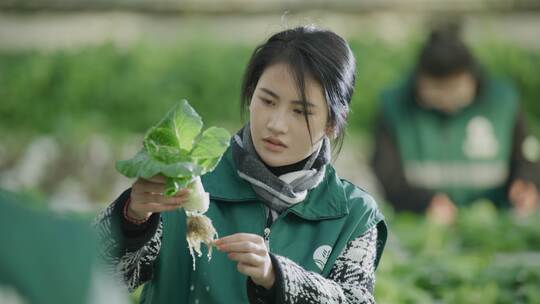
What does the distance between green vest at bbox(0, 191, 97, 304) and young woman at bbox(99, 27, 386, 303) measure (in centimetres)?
126

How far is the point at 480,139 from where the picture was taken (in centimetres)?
778

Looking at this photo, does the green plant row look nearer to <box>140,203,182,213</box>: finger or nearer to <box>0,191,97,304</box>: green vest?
<box>140,203,182,213</box>: finger

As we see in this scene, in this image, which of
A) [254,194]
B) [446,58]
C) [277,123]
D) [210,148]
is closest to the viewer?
[210,148]

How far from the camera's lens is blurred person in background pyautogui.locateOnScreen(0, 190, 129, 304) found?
5.70 ft

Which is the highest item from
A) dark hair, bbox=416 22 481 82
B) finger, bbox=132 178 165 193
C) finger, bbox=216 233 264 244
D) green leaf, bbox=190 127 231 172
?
green leaf, bbox=190 127 231 172

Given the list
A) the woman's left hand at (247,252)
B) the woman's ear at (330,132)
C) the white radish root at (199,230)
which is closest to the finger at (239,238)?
the woman's left hand at (247,252)

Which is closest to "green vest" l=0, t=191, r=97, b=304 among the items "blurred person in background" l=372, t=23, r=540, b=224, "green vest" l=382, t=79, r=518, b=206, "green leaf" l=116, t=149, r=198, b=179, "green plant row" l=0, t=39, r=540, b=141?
"green leaf" l=116, t=149, r=198, b=179

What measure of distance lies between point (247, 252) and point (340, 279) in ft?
1.35

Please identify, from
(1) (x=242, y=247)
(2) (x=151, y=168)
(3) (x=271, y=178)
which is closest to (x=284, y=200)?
(3) (x=271, y=178)

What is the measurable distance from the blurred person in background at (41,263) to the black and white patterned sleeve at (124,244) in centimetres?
115

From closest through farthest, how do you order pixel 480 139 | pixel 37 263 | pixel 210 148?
pixel 37 263 → pixel 210 148 → pixel 480 139

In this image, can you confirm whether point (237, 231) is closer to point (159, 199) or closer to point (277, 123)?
point (277, 123)

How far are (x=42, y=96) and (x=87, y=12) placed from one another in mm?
2139

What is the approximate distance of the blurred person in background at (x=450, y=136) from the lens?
24.6 feet
